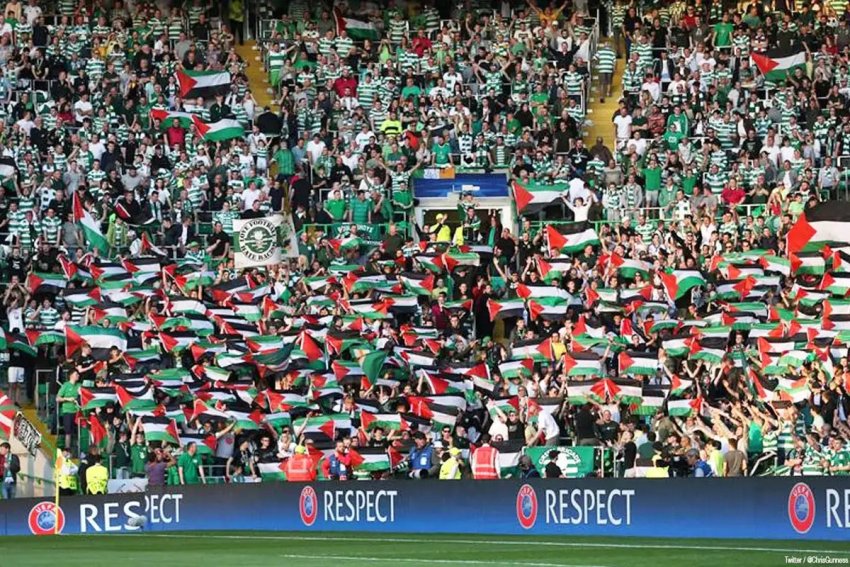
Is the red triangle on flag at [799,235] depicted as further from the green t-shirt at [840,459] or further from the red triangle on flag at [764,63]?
the green t-shirt at [840,459]

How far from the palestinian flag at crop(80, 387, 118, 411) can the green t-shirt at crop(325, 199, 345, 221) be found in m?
7.85

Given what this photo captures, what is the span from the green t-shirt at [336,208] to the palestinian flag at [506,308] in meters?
5.20

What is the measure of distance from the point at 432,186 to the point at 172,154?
6003mm

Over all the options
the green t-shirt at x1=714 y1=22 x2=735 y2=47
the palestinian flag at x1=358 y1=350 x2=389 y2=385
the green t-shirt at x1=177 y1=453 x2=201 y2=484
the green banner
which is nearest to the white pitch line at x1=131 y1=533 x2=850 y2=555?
the green t-shirt at x1=177 y1=453 x2=201 y2=484

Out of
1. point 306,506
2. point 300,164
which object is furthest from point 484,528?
point 300,164

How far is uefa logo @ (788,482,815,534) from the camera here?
27.1m

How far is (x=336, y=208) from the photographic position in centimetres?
4438

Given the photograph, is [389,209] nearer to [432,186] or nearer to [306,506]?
[432,186]

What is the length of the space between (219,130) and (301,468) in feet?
41.6

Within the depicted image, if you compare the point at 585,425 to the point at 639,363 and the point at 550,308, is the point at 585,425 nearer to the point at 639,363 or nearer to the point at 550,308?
the point at 639,363

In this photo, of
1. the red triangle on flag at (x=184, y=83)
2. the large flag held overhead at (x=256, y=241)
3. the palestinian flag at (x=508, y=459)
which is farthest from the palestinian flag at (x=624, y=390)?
the red triangle on flag at (x=184, y=83)

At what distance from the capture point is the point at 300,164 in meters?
46.0

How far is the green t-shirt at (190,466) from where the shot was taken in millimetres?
37406

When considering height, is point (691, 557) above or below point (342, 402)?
above
